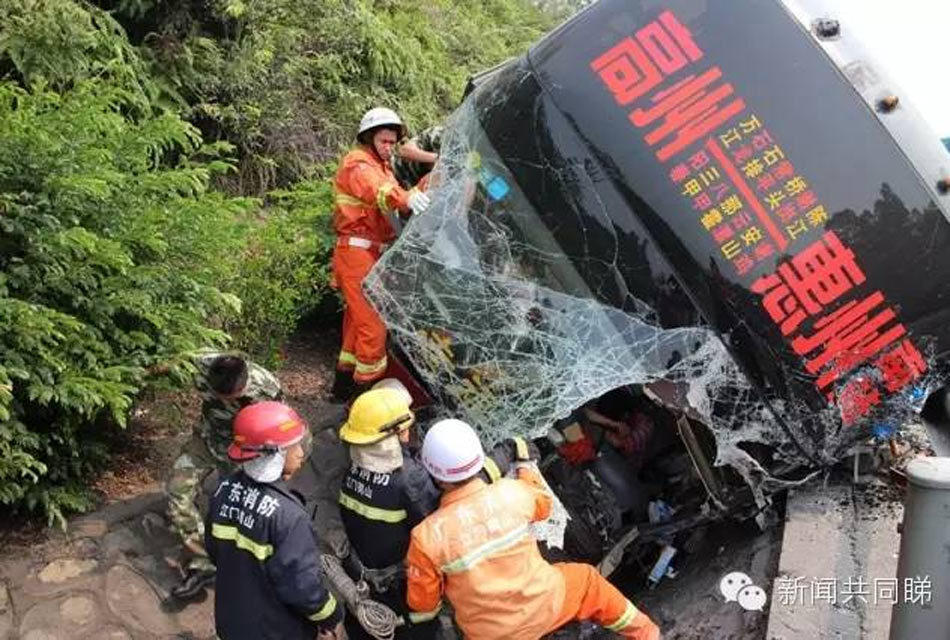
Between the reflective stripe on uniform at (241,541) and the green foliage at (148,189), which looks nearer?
the reflective stripe on uniform at (241,541)

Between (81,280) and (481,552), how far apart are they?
198 centimetres

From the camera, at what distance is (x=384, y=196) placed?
13.0 ft

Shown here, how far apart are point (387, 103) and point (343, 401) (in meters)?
3.73

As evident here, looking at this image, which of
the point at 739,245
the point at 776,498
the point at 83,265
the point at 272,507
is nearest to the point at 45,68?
the point at 83,265

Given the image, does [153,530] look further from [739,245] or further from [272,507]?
[739,245]

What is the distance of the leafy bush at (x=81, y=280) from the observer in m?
3.26

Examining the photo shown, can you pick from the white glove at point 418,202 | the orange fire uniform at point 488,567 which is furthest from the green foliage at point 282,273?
the orange fire uniform at point 488,567

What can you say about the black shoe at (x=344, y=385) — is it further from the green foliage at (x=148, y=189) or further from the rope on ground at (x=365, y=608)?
the rope on ground at (x=365, y=608)

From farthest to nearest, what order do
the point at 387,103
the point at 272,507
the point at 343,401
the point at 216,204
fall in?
1. the point at 387,103
2. the point at 343,401
3. the point at 216,204
4. the point at 272,507

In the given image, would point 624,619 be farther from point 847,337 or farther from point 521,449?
point 847,337

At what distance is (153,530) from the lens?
3873 mm

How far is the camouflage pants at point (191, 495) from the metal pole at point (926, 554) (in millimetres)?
2704

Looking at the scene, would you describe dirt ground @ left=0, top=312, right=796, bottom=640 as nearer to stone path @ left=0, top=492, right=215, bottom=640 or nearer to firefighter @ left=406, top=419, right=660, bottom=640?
stone path @ left=0, top=492, right=215, bottom=640

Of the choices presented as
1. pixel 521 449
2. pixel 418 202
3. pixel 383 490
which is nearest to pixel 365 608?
pixel 383 490
